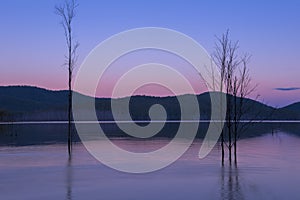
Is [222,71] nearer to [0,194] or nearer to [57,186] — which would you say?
[57,186]

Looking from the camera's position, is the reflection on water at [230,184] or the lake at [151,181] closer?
the reflection on water at [230,184]

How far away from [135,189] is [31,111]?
583 feet

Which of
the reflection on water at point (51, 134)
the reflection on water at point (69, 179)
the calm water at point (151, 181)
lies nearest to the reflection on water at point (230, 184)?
the calm water at point (151, 181)

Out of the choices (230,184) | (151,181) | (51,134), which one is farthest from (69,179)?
(51,134)

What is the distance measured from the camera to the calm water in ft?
34.0

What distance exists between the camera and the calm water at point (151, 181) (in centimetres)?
1035

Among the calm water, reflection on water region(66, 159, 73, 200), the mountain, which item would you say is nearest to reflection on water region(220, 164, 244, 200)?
the calm water

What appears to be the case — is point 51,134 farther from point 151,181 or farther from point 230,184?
point 230,184

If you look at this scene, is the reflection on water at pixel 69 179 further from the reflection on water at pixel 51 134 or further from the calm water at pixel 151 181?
the reflection on water at pixel 51 134

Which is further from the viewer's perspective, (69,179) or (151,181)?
(69,179)

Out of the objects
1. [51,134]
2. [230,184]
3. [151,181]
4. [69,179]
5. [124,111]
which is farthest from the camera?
[124,111]

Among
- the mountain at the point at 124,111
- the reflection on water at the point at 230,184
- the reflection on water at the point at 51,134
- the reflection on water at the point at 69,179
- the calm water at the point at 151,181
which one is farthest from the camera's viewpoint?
the mountain at the point at 124,111

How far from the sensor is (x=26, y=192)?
1058 centimetres

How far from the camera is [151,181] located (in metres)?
12.6
